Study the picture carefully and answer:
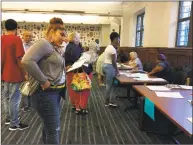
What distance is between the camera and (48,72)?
1598 millimetres

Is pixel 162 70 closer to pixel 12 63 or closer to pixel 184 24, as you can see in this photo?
pixel 184 24

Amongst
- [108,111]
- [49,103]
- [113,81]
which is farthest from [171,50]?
[49,103]

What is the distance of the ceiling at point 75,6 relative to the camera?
8156 mm

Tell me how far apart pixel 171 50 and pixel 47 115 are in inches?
141

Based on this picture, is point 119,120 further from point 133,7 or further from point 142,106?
point 133,7

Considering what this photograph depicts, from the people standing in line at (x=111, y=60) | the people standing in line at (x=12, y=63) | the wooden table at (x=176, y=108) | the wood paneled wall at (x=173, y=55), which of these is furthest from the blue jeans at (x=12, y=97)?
the wood paneled wall at (x=173, y=55)

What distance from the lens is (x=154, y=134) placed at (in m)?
2.81

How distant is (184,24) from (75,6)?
4710mm

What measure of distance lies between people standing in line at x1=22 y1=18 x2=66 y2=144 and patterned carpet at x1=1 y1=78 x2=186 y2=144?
0.95m

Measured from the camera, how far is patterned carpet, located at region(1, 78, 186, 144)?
2.60m

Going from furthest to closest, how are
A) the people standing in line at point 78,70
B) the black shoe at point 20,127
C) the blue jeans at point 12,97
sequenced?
the people standing in line at point 78,70
the black shoe at point 20,127
the blue jeans at point 12,97

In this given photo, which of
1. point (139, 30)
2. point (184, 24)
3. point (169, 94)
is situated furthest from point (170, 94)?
point (139, 30)

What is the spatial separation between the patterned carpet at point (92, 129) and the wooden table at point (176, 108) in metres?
0.72

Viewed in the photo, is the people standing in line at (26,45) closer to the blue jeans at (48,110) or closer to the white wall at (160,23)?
the blue jeans at (48,110)
